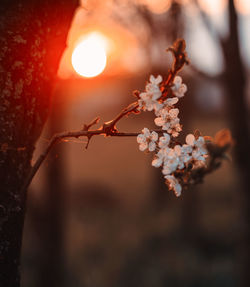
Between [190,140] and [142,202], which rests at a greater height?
[190,140]

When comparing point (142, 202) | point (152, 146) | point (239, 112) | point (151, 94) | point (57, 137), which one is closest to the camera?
point (151, 94)

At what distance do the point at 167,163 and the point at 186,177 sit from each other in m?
0.22

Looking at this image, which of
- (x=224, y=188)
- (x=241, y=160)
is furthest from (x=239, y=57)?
(x=224, y=188)

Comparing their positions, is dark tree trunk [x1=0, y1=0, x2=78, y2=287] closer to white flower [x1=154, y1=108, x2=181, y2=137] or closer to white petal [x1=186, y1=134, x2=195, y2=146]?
white flower [x1=154, y1=108, x2=181, y2=137]

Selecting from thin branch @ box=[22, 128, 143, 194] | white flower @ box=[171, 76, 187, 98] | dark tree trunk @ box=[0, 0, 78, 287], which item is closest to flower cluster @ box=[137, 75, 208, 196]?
white flower @ box=[171, 76, 187, 98]

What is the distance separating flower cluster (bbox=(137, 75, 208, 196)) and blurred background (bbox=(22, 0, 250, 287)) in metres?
0.47

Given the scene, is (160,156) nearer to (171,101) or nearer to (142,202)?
(171,101)

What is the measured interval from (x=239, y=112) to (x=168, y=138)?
13.3 feet

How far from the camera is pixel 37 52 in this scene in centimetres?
160

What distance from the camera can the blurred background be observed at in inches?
199

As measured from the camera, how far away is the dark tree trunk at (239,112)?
4922mm

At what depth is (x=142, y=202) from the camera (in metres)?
12.6

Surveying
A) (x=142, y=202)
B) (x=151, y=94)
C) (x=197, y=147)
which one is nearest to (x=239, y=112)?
(x=197, y=147)

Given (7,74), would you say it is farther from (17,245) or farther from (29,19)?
(17,245)
